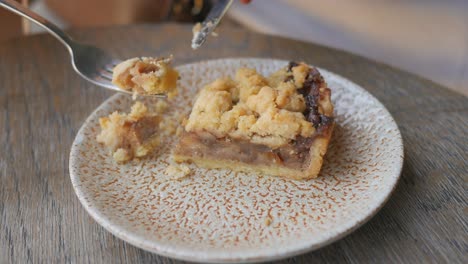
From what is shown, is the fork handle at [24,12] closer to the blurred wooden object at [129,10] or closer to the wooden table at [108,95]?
the wooden table at [108,95]

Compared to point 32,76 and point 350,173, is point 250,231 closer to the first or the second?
point 350,173

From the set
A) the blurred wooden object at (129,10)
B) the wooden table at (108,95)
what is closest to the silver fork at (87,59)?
the wooden table at (108,95)

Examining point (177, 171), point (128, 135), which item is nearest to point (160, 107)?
point (128, 135)

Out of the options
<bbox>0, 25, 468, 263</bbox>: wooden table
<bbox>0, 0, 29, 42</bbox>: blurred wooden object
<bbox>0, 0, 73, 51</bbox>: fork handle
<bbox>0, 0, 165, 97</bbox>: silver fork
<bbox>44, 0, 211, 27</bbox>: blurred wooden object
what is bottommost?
<bbox>44, 0, 211, 27</bbox>: blurred wooden object

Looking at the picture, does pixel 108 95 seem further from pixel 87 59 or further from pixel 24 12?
pixel 24 12

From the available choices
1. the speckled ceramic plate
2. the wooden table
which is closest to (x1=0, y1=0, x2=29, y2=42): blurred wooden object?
the wooden table

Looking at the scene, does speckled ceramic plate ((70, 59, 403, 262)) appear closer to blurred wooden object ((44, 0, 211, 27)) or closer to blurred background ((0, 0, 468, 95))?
blurred background ((0, 0, 468, 95))

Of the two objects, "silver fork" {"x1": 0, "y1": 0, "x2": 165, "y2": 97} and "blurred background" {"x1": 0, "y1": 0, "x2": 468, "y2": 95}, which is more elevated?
"silver fork" {"x1": 0, "y1": 0, "x2": 165, "y2": 97}
